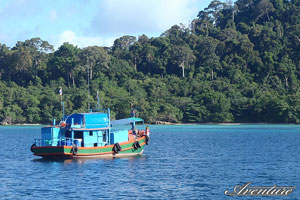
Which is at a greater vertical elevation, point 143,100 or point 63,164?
point 143,100

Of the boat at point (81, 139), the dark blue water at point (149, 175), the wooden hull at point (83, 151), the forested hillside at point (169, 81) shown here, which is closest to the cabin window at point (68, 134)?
the boat at point (81, 139)

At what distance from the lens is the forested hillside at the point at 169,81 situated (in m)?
158

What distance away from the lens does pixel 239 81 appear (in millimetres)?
173375

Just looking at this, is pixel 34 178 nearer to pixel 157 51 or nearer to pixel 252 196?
pixel 252 196

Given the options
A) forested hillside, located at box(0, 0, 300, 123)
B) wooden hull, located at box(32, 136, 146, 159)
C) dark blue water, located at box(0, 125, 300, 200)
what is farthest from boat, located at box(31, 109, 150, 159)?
forested hillside, located at box(0, 0, 300, 123)

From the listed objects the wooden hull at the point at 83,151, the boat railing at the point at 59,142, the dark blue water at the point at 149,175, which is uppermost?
the boat railing at the point at 59,142

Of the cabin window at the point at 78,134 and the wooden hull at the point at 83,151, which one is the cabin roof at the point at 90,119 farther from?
the wooden hull at the point at 83,151

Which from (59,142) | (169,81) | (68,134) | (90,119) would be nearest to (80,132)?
(68,134)

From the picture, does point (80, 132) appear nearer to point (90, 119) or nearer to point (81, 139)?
point (81, 139)

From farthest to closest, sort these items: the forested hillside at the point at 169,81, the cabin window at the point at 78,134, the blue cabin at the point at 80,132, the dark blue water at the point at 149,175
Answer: the forested hillside at the point at 169,81 → the cabin window at the point at 78,134 → the blue cabin at the point at 80,132 → the dark blue water at the point at 149,175

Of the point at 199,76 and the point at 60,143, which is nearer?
the point at 60,143

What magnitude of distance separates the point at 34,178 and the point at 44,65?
5759 inches

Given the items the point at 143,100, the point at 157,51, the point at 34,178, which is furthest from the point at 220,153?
the point at 157,51

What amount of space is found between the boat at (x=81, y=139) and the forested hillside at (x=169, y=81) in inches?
3760
